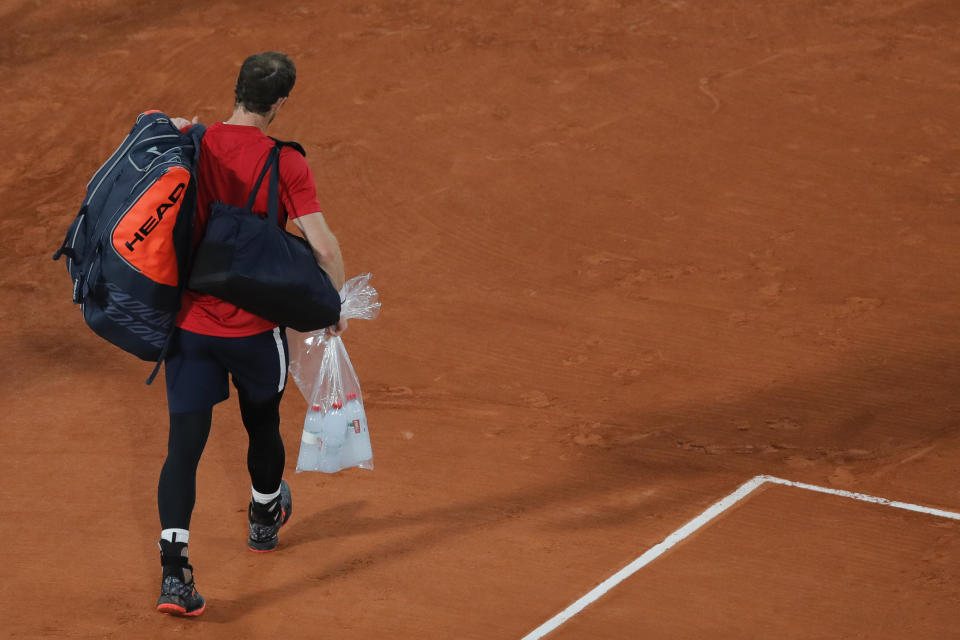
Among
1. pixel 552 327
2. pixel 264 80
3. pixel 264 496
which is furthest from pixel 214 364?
pixel 552 327

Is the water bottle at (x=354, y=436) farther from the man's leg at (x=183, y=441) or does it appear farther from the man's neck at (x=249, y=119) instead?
the man's neck at (x=249, y=119)

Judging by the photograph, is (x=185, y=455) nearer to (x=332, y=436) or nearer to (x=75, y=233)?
(x=332, y=436)

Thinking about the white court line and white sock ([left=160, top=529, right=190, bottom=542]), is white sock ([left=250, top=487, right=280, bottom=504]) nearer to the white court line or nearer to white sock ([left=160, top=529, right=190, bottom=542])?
white sock ([left=160, top=529, right=190, bottom=542])

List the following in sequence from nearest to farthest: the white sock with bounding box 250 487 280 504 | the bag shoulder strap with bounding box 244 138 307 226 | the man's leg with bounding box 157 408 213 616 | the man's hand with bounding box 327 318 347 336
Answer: the bag shoulder strap with bounding box 244 138 307 226 → the man's leg with bounding box 157 408 213 616 → the man's hand with bounding box 327 318 347 336 → the white sock with bounding box 250 487 280 504

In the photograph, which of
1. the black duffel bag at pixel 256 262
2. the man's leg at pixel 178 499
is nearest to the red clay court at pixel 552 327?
the man's leg at pixel 178 499

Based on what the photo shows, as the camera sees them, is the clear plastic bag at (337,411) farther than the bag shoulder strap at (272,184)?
Yes

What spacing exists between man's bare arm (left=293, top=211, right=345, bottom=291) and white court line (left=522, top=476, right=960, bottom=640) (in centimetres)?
165

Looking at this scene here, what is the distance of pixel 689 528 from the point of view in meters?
5.80

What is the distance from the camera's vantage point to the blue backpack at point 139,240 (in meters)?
4.34

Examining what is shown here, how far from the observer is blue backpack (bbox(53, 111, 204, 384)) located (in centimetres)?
434

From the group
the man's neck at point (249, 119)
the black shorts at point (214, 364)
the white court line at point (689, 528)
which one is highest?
the man's neck at point (249, 119)

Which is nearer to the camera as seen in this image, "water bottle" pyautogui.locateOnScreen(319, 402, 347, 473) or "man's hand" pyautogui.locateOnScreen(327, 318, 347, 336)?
"man's hand" pyautogui.locateOnScreen(327, 318, 347, 336)

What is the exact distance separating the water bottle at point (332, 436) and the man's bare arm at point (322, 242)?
2.28 feet

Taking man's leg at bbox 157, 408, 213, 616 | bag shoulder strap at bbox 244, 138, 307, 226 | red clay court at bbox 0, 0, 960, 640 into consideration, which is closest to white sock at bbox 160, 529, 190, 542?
man's leg at bbox 157, 408, 213, 616
